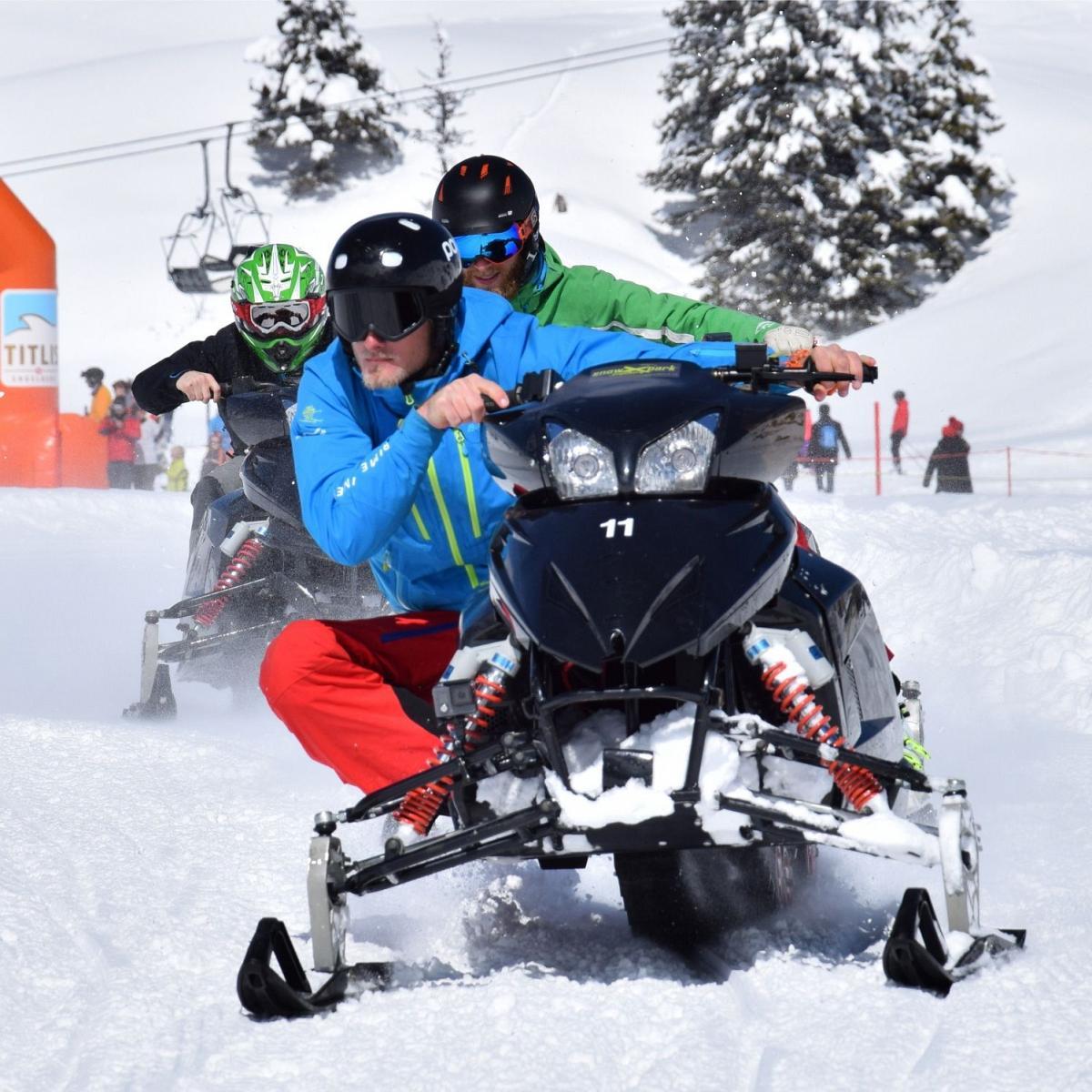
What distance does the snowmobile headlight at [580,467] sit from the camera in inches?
118

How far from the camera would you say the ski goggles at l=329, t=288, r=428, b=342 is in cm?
342

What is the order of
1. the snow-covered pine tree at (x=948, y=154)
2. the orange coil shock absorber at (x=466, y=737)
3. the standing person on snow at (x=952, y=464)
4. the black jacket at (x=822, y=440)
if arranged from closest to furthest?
the orange coil shock absorber at (x=466, y=737) → the standing person on snow at (x=952, y=464) → the black jacket at (x=822, y=440) → the snow-covered pine tree at (x=948, y=154)

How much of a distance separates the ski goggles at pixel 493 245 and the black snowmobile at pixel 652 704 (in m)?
2.06

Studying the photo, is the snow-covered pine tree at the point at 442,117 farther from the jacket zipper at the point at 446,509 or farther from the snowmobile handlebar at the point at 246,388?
the jacket zipper at the point at 446,509

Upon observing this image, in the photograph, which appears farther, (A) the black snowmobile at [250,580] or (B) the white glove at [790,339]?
(A) the black snowmobile at [250,580]

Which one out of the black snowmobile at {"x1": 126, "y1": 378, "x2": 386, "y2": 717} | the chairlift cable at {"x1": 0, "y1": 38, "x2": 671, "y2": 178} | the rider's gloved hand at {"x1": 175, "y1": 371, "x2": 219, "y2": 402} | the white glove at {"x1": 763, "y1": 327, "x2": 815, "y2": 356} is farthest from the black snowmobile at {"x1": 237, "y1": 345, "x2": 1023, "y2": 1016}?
the chairlift cable at {"x1": 0, "y1": 38, "x2": 671, "y2": 178}

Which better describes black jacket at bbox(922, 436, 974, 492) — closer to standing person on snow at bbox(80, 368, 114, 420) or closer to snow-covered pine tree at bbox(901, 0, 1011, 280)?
standing person on snow at bbox(80, 368, 114, 420)

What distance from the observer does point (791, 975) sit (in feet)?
9.73

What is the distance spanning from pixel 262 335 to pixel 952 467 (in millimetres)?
13955

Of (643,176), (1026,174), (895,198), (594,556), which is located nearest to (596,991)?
(594,556)

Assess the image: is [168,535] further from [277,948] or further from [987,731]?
[277,948]

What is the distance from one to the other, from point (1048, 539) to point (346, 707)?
28.9ft

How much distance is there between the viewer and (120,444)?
1886cm

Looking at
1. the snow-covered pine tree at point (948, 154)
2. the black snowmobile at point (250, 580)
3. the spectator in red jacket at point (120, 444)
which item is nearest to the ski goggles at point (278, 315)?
the black snowmobile at point (250, 580)
